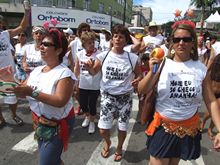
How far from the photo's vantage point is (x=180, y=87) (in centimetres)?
255

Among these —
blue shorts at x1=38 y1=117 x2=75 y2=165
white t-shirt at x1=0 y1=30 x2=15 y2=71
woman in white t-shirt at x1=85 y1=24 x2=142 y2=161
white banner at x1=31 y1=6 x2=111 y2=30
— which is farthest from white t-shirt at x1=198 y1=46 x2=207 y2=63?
white banner at x1=31 y1=6 x2=111 y2=30

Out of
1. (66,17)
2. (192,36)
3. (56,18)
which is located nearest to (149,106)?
(192,36)

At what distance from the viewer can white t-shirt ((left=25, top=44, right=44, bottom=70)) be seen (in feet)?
16.6

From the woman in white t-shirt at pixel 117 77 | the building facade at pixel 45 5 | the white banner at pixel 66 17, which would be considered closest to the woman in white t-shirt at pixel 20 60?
the woman in white t-shirt at pixel 117 77

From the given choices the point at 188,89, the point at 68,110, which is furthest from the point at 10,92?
the point at 188,89

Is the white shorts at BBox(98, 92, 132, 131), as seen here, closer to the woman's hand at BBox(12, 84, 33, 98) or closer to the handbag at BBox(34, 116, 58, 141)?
the handbag at BBox(34, 116, 58, 141)

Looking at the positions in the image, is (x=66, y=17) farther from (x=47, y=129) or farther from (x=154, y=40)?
(x=47, y=129)

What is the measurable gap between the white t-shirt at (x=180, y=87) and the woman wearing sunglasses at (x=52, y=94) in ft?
2.94

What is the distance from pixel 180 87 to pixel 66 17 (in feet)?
91.6

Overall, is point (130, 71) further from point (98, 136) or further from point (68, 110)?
point (98, 136)

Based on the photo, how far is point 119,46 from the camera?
3.77m

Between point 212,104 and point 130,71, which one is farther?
point 130,71

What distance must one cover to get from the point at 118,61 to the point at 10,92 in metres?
1.85

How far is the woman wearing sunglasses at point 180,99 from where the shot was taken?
100 inches
